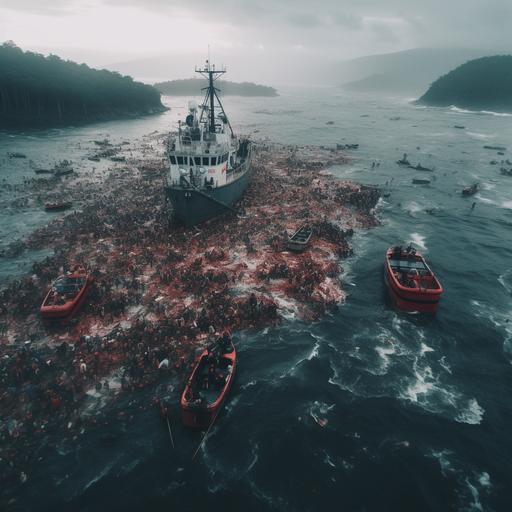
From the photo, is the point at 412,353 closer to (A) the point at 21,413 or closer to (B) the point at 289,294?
(B) the point at 289,294

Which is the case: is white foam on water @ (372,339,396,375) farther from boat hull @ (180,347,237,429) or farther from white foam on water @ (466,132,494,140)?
white foam on water @ (466,132,494,140)

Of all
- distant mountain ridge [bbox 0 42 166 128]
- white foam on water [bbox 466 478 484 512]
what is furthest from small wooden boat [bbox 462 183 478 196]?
distant mountain ridge [bbox 0 42 166 128]

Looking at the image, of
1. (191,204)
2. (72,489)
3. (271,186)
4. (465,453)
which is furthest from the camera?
(271,186)

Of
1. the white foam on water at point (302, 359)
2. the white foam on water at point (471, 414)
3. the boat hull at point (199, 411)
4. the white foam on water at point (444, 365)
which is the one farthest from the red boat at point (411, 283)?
the boat hull at point (199, 411)

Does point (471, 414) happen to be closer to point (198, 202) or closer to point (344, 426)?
point (344, 426)

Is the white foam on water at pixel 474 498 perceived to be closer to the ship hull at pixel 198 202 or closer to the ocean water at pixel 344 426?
the ocean water at pixel 344 426

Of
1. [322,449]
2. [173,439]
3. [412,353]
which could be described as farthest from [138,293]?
[412,353]
